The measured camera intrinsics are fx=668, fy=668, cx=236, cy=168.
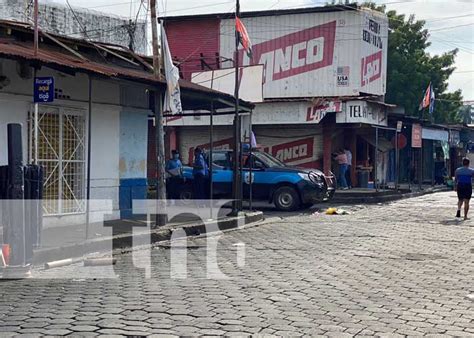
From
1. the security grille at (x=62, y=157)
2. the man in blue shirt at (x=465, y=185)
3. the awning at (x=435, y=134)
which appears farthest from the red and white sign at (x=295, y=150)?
the security grille at (x=62, y=157)

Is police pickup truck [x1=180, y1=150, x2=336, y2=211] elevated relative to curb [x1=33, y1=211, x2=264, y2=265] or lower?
elevated

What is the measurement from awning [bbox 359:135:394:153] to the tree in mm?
12851

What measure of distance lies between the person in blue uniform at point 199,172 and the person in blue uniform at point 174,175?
2.51 feet

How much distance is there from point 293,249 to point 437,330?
19.4ft

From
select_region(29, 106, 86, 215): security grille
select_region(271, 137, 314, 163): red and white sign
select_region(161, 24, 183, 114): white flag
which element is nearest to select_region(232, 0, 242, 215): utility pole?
select_region(161, 24, 183, 114): white flag

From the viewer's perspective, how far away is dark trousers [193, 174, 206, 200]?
1997 cm

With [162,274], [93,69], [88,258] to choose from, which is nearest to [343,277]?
[162,274]

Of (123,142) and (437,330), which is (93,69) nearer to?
(123,142)

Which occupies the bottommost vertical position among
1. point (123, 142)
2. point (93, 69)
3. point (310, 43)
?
point (123, 142)

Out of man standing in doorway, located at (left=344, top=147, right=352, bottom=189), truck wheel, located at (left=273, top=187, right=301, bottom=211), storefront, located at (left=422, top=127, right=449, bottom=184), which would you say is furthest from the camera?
storefront, located at (left=422, top=127, right=449, bottom=184)

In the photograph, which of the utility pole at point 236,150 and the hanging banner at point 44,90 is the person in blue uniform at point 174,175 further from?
the hanging banner at point 44,90

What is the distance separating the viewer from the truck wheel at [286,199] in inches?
803

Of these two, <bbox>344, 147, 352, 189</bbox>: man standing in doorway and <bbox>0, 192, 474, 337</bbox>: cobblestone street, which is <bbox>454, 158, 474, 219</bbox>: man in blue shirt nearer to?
<bbox>0, 192, 474, 337</bbox>: cobblestone street

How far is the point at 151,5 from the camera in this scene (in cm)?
1388
